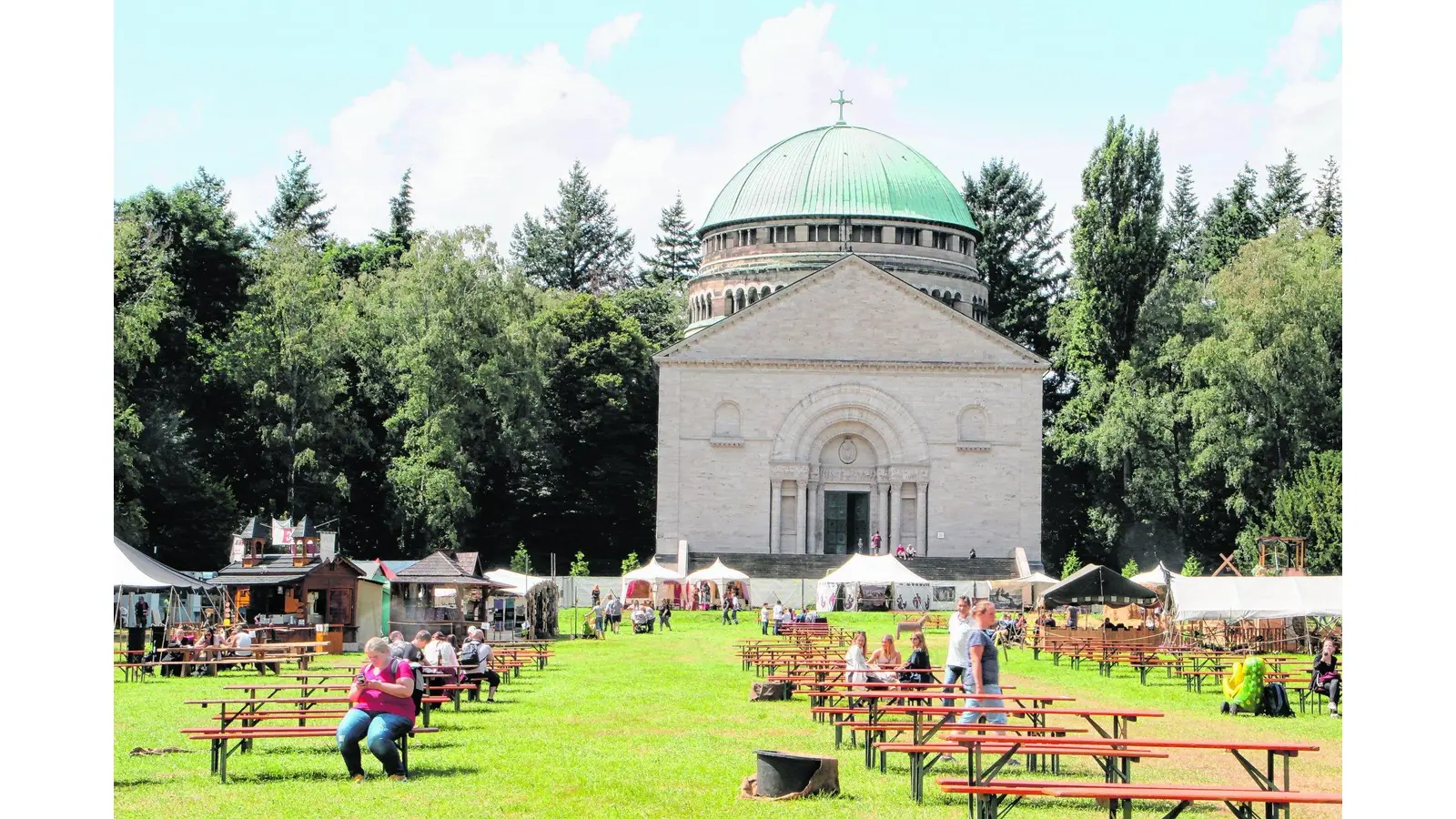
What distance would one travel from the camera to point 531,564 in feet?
209

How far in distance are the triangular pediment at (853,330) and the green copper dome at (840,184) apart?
28.5ft

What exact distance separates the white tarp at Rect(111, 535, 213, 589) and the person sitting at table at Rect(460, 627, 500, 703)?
6.93m

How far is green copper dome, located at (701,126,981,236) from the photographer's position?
66.8 m

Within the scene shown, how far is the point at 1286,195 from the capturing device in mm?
72188

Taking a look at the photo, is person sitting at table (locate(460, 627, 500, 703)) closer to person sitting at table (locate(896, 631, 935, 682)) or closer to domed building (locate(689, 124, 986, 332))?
person sitting at table (locate(896, 631, 935, 682))

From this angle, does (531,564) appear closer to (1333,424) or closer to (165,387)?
(165,387)

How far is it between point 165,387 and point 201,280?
15.7ft

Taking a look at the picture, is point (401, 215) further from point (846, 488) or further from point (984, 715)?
point (984, 715)

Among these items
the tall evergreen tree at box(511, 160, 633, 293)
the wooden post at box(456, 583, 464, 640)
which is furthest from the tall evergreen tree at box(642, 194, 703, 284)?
the wooden post at box(456, 583, 464, 640)

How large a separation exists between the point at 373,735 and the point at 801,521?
147 feet

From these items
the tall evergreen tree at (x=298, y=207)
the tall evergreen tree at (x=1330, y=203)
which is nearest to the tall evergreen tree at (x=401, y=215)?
the tall evergreen tree at (x=298, y=207)

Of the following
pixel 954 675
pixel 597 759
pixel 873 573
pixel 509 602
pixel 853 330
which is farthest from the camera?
pixel 853 330

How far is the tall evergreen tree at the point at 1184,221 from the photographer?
246 ft

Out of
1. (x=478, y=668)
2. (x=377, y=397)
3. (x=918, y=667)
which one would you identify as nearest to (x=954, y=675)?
(x=918, y=667)
